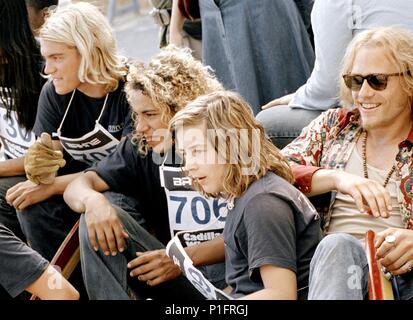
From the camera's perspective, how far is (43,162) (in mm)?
3344

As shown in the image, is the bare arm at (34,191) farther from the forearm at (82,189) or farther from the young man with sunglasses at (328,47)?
the young man with sunglasses at (328,47)

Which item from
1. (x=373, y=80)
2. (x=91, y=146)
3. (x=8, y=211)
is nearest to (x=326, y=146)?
(x=373, y=80)

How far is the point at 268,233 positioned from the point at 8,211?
5.06 ft

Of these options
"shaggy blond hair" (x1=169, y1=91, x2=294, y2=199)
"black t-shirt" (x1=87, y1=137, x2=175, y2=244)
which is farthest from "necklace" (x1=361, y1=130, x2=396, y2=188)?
"black t-shirt" (x1=87, y1=137, x2=175, y2=244)

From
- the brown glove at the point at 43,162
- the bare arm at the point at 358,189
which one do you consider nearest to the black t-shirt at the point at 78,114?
the brown glove at the point at 43,162

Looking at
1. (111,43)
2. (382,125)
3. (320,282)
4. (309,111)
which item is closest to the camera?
(320,282)

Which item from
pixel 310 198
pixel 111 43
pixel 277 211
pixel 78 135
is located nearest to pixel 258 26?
pixel 111 43

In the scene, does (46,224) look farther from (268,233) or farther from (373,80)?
(373,80)

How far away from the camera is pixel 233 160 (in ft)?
8.51

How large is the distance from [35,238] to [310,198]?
116 cm

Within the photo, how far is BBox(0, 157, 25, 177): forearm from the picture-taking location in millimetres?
3686

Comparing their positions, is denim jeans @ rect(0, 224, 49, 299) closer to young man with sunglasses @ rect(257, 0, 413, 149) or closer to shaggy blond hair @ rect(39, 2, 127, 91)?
shaggy blond hair @ rect(39, 2, 127, 91)

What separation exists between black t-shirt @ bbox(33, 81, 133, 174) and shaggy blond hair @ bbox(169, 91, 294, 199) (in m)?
0.73
